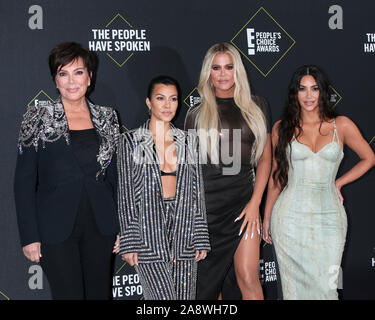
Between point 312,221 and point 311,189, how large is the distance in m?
0.23

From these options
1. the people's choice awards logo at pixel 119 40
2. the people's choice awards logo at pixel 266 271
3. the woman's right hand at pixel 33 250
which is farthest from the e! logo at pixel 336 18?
the woman's right hand at pixel 33 250

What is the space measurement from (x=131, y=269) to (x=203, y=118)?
1.50 m

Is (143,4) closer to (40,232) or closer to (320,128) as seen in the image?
(320,128)

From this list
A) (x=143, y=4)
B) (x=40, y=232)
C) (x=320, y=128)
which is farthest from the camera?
(x=143, y=4)

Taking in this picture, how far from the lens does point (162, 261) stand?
2971 mm

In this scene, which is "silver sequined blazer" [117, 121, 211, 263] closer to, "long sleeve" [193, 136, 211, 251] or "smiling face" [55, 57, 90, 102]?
"long sleeve" [193, 136, 211, 251]

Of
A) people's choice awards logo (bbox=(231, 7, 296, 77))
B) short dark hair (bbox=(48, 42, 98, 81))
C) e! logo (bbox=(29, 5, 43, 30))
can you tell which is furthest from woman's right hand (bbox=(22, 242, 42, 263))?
people's choice awards logo (bbox=(231, 7, 296, 77))

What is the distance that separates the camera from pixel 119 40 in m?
3.93

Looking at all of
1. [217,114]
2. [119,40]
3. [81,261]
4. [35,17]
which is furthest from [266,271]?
[35,17]

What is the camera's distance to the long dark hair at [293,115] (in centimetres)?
344

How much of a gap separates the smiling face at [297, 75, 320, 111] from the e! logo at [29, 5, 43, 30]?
6.83ft

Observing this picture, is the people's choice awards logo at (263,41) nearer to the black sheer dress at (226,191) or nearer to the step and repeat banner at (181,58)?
the step and repeat banner at (181,58)

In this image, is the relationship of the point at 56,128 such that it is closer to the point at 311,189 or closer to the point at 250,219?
the point at 250,219

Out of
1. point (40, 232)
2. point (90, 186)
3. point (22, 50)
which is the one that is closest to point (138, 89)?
point (22, 50)
